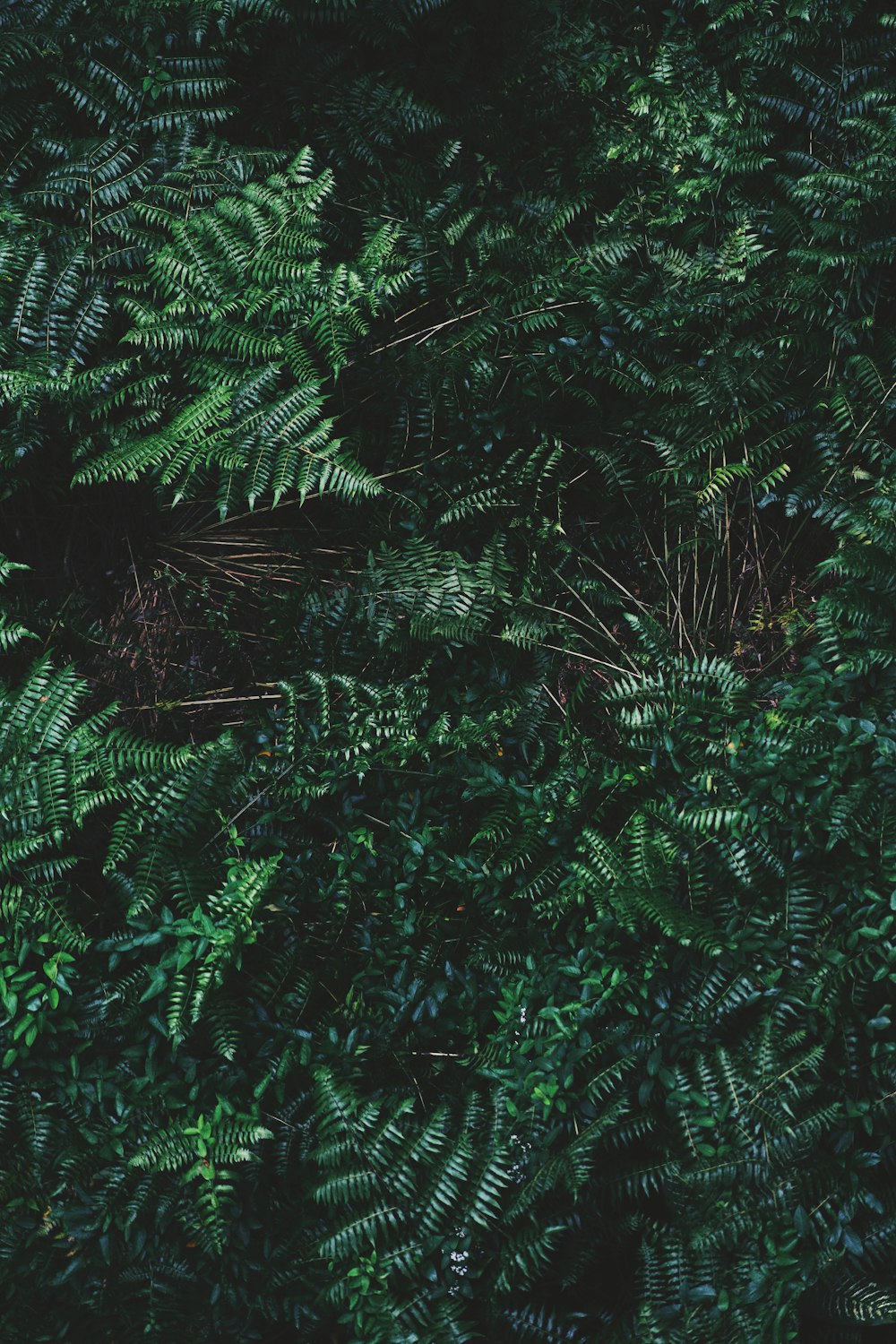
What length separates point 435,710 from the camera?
3.82m

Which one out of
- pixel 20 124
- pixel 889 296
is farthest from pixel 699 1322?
pixel 20 124

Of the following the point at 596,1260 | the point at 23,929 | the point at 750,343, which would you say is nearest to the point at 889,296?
the point at 750,343

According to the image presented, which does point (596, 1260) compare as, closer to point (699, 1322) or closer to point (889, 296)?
point (699, 1322)

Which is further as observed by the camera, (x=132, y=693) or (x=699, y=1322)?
(x=132, y=693)

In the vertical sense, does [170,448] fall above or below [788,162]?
below

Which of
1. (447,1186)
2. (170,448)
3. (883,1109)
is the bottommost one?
(447,1186)

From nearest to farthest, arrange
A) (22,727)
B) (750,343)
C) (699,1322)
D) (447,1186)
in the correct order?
(699,1322) < (447,1186) < (22,727) < (750,343)

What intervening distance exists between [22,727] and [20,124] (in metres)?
2.49

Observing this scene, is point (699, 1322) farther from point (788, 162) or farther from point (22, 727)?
point (788, 162)

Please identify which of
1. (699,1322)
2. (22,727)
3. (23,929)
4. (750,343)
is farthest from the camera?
(750,343)

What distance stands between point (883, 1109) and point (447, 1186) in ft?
4.35

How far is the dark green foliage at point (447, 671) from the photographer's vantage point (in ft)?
9.75

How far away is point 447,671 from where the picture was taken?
3.90 m

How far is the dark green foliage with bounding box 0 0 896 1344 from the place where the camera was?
297cm
